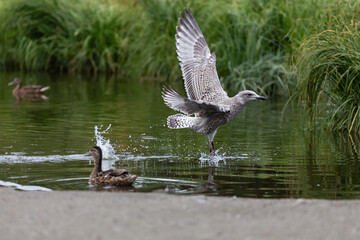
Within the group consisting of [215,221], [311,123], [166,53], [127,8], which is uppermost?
A: [127,8]

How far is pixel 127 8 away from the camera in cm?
2406

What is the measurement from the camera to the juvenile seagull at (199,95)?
30.6 feet

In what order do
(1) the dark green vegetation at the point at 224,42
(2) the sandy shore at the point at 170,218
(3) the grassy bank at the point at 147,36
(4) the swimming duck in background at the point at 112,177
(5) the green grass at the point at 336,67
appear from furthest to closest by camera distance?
(3) the grassy bank at the point at 147,36 < (1) the dark green vegetation at the point at 224,42 < (5) the green grass at the point at 336,67 < (4) the swimming duck in background at the point at 112,177 < (2) the sandy shore at the point at 170,218

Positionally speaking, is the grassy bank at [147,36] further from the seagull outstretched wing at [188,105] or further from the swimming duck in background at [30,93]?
the swimming duck in background at [30,93]

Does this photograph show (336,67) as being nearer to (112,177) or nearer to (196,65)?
(196,65)

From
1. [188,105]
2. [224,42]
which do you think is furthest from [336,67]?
[224,42]

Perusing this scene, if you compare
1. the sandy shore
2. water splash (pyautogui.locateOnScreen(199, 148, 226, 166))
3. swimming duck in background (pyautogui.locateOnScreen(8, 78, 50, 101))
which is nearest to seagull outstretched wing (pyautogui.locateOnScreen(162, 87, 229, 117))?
water splash (pyautogui.locateOnScreen(199, 148, 226, 166))

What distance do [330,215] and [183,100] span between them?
3636mm

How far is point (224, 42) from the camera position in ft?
57.6

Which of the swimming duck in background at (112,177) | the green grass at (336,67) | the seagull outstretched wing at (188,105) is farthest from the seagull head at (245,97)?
the swimming duck in background at (112,177)

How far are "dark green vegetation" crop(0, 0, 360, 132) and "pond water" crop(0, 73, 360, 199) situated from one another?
78 cm

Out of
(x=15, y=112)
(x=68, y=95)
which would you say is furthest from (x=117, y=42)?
(x=15, y=112)

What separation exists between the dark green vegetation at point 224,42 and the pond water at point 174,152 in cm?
78

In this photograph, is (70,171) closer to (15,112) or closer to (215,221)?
(215,221)
